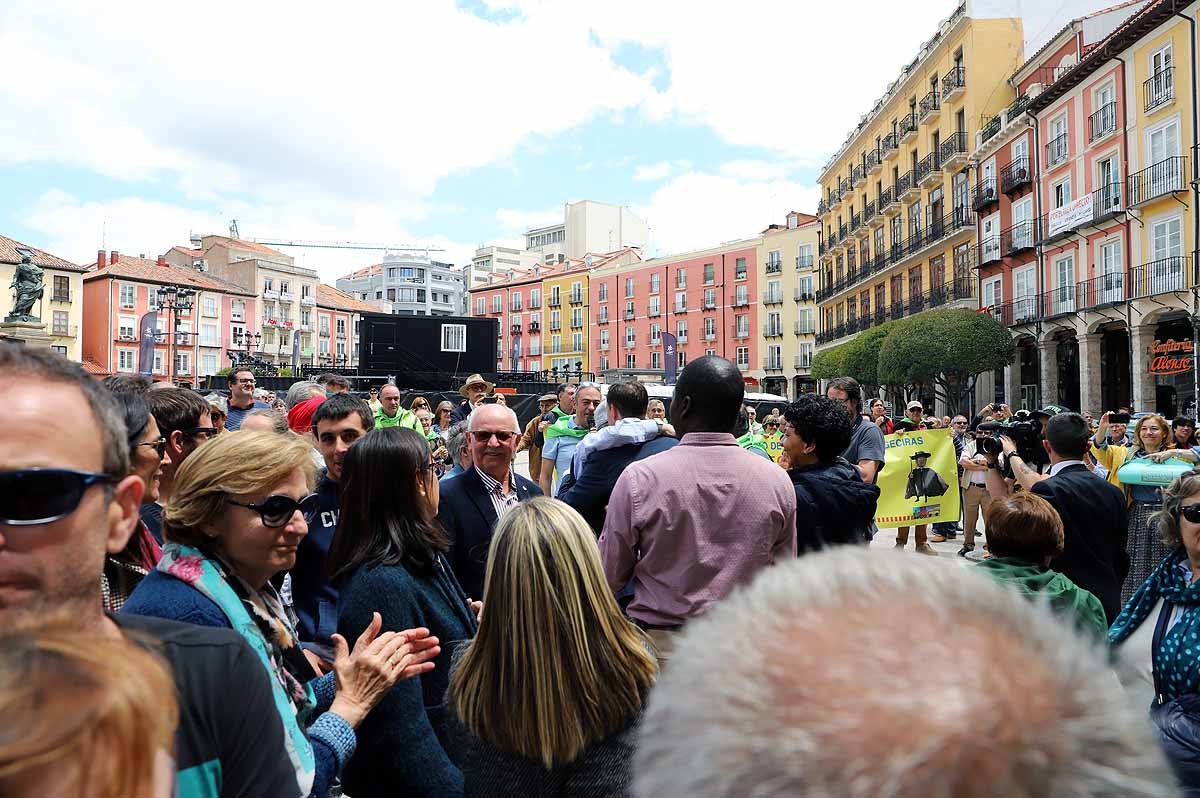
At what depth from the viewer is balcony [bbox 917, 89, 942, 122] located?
125 ft

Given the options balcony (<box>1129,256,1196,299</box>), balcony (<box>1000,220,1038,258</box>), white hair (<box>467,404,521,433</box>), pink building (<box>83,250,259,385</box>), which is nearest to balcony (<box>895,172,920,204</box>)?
balcony (<box>1000,220,1038,258</box>)

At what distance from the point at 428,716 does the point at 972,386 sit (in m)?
35.0

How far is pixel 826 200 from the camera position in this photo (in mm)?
54125

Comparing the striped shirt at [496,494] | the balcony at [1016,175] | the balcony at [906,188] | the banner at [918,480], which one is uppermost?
the balcony at [906,188]

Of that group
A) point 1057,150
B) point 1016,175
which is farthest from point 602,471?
point 1016,175

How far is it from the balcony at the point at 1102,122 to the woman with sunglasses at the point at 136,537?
32126 millimetres

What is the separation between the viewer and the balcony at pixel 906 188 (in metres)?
40.2

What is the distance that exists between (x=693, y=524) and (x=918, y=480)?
7.45 metres

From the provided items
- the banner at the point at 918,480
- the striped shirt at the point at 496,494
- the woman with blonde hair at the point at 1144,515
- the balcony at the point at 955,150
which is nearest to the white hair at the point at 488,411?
the striped shirt at the point at 496,494

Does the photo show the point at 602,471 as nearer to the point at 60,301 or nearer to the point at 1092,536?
the point at 1092,536

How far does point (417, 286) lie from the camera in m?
102

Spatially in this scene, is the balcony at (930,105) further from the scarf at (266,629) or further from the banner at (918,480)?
the scarf at (266,629)

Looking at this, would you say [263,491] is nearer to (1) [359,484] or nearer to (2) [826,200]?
(1) [359,484]

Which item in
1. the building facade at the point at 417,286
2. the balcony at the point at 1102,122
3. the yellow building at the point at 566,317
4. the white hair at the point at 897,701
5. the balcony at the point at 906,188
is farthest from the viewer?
the building facade at the point at 417,286
